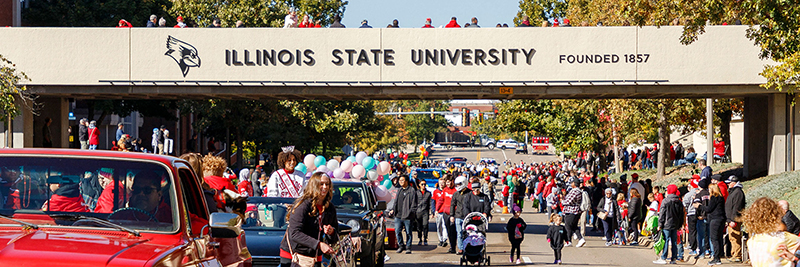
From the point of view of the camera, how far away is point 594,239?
21.4 metres

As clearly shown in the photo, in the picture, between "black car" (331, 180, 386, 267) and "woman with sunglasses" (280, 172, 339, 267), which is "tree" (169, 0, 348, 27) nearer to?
"black car" (331, 180, 386, 267)

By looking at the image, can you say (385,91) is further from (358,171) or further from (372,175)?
(358,171)

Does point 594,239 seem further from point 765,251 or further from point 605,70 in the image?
point 765,251

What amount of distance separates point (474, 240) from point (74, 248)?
34.2 ft

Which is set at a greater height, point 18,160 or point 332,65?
point 332,65

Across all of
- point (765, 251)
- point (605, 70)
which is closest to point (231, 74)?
point (605, 70)

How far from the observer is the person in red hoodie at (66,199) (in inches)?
192

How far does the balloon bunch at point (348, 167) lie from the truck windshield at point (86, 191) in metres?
14.1

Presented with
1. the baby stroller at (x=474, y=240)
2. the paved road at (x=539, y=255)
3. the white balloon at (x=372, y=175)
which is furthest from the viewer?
the white balloon at (x=372, y=175)

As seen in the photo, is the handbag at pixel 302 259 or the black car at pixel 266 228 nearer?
the handbag at pixel 302 259

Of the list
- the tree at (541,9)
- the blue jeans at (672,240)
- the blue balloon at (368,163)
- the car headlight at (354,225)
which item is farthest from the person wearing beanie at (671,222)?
the tree at (541,9)

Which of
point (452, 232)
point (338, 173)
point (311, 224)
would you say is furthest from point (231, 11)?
point (311, 224)

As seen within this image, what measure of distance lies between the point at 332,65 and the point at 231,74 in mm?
2926

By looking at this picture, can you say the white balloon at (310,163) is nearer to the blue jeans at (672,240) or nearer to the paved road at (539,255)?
the paved road at (539,255)
